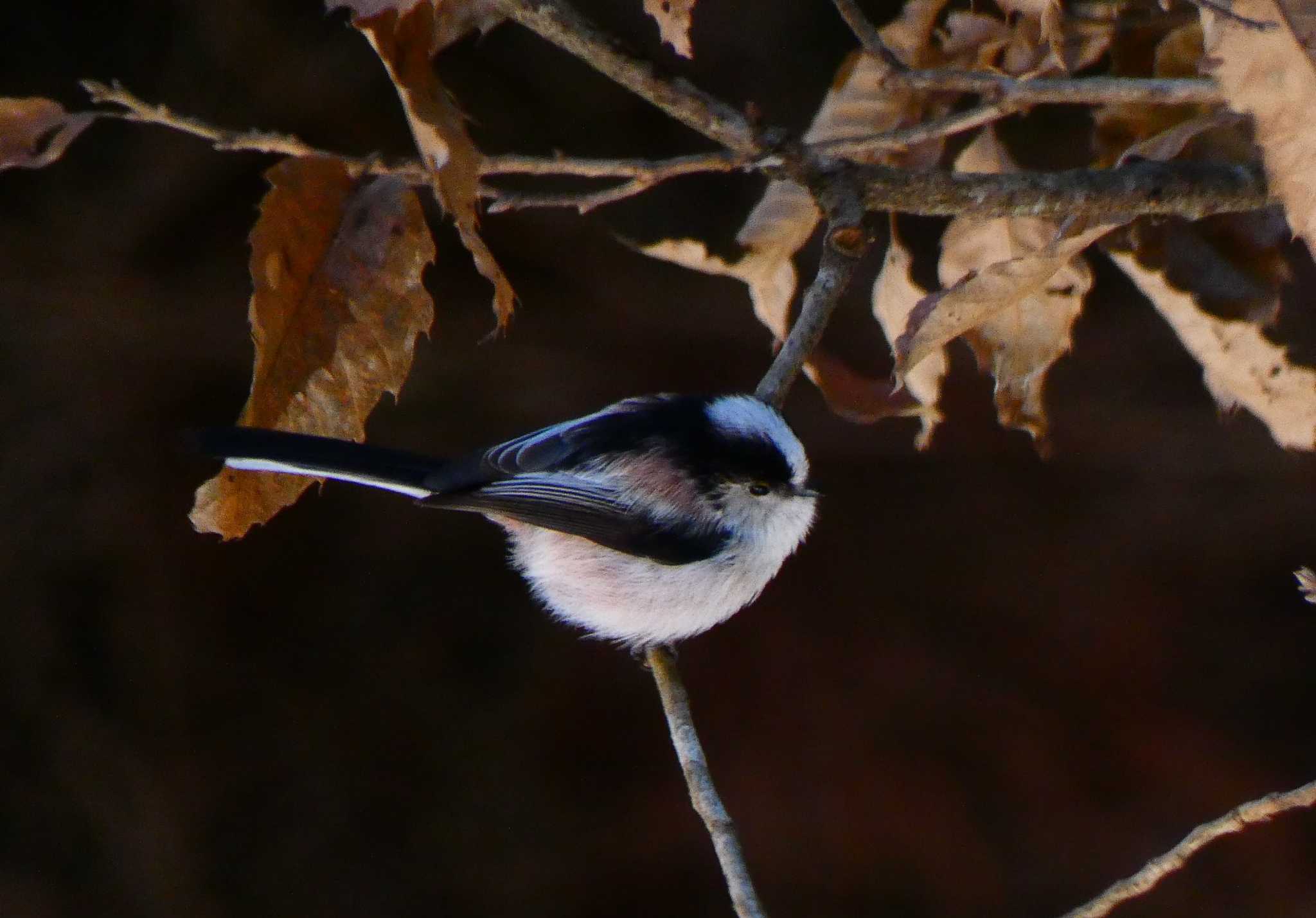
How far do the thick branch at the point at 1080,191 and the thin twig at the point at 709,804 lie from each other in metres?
0.58

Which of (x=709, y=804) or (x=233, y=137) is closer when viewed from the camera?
(x=233, y=137)

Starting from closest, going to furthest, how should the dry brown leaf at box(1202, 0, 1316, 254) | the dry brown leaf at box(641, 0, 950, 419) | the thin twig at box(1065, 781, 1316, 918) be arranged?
the dry brown leaf at box(1202, 0, 1316, 254)
the thin twig at box(1065, 781, 1316, 918)
the dry brown leaf at box(641, 0, 950, 419)

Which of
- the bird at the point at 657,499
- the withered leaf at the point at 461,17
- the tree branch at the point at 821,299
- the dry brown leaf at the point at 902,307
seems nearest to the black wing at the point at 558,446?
the bird at the point at 657,499

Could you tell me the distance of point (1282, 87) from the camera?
0.83 metres

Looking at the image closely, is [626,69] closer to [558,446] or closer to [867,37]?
[867,37]

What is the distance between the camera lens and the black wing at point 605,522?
63.0 inches

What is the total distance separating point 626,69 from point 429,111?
7.5 inches

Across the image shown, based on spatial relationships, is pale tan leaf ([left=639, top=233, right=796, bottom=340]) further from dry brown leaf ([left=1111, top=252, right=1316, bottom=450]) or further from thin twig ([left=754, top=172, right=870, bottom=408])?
dry brown leaf ([left=1111, top=252, right=1316, bottom=450])

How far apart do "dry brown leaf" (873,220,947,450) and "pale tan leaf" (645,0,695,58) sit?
0.39 metres

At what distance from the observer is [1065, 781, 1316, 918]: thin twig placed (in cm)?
95

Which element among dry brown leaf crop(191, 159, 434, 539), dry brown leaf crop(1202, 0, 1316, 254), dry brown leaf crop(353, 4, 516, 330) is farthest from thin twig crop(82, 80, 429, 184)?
dry brown leaf crop(1202, 0, 1316, 254)

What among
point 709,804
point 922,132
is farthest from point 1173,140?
point 709,804

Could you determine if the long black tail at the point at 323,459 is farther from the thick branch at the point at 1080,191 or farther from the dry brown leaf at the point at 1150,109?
the dry brown leaf at the point at 1150,109

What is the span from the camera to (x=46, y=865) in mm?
2172
